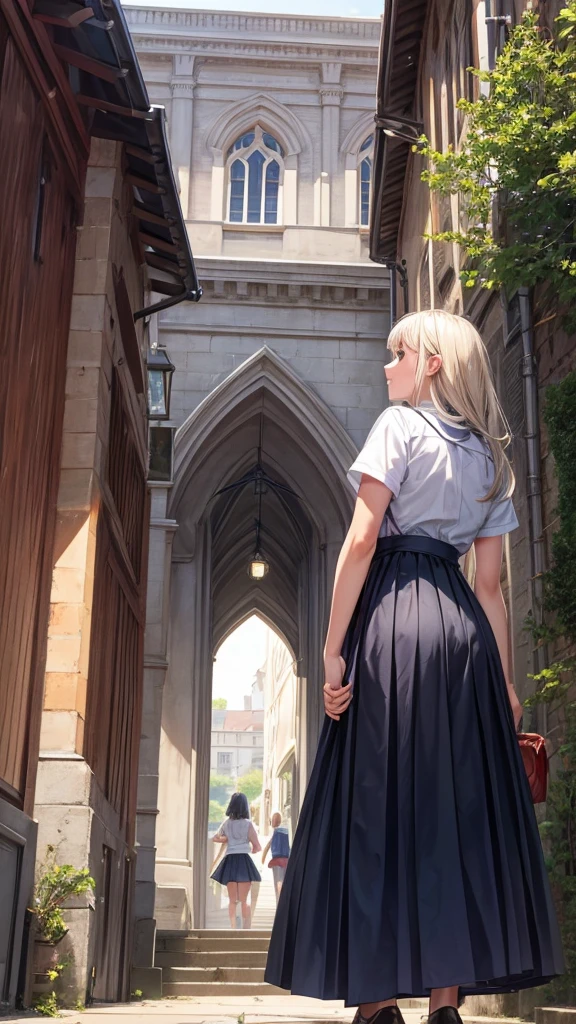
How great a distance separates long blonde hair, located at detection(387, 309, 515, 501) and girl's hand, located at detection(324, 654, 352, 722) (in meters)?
0.60

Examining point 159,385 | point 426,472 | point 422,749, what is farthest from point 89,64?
point 422,749

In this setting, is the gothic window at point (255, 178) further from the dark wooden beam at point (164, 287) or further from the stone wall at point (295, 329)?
the dark wooden beam at point (164, 287)

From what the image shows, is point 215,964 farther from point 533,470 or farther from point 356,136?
point 356,136

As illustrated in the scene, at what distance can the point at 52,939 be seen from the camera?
5938mm

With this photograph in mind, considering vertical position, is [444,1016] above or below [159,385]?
below

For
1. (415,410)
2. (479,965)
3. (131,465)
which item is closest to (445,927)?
(479,965)

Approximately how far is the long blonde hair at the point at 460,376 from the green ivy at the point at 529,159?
269cm

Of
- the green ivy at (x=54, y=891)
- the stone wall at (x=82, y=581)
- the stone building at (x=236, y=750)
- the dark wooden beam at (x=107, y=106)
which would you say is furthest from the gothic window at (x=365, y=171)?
the stone building at (x=236, y=750)

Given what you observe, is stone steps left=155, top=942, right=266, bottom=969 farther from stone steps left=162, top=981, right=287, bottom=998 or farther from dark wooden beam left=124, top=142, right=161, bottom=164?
dark wooden beam left=124, top=142, right=161, bottom=164

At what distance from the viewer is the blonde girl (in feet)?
8.84

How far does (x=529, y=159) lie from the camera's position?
603 cm

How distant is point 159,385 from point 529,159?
5.85 metres

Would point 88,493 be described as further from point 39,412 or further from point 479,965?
point 479,965

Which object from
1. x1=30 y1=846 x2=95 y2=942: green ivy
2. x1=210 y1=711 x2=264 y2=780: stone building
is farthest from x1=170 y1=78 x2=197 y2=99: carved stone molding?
x1=210 y1=711 x2=264 y2=780: stone building
